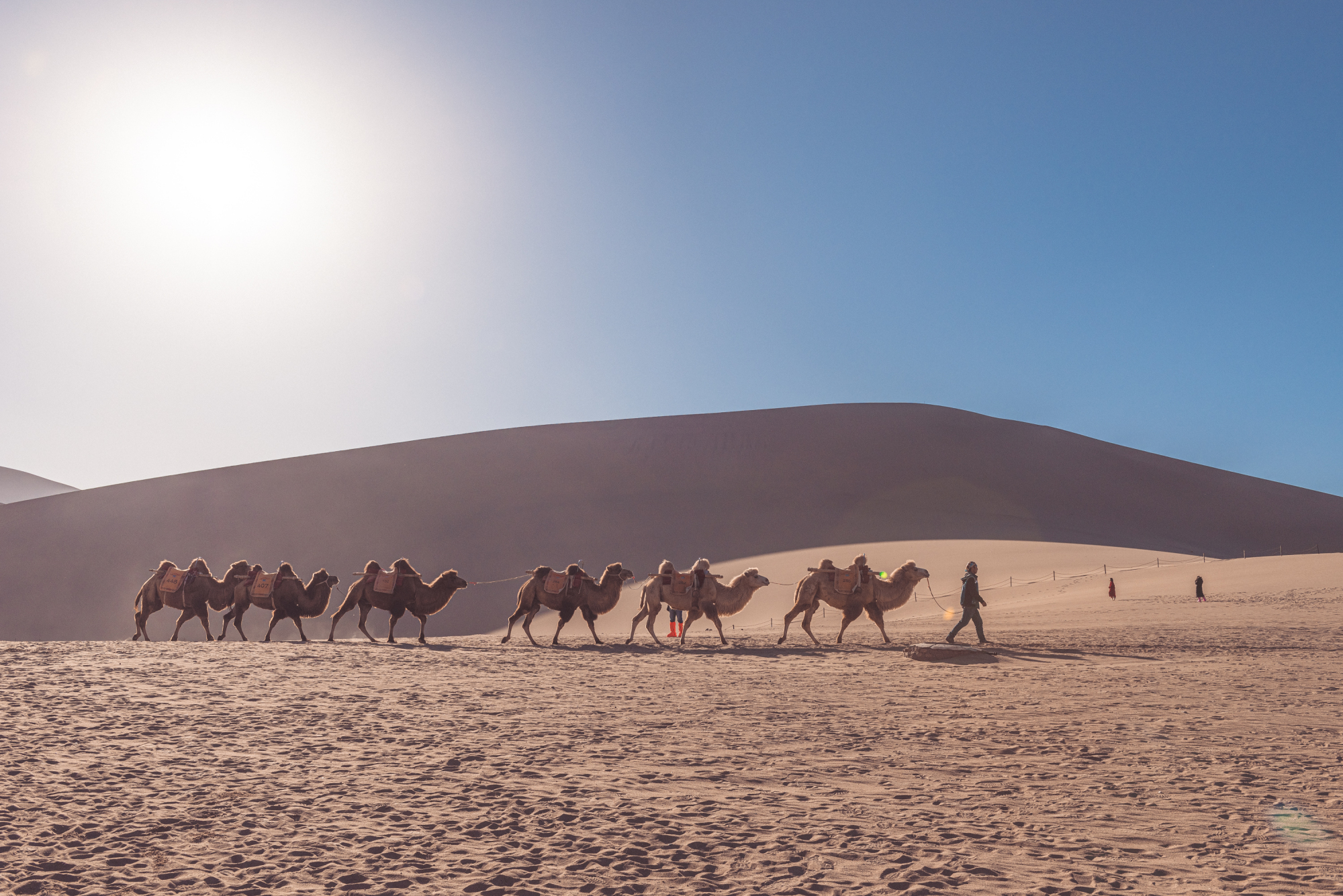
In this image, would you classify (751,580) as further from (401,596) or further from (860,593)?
(401,596)

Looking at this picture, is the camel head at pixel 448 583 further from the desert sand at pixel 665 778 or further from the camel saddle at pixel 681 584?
the desert sand at pixel 665 778

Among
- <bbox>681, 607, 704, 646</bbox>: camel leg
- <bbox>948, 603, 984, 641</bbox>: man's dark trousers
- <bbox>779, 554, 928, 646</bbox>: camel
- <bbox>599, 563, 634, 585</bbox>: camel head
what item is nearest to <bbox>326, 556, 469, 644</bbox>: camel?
<bbox>599, 563, 634, 585</bbox>: camel head

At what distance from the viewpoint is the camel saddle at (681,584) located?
18.8 meters

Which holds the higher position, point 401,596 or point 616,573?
point 616,573

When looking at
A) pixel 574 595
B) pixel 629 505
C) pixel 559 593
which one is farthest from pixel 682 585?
pixel 629 505

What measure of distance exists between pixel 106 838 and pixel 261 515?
50951 mm

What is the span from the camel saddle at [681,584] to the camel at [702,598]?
0.06 metres

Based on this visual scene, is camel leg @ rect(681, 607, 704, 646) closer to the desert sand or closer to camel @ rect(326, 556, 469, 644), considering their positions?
camel @ rect(326, 556, 469, 644)

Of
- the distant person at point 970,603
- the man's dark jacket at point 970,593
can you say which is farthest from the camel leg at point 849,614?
the man's dark jacket at point 970,593

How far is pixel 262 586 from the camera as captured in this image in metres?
19.5

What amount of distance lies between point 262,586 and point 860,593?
503 inches

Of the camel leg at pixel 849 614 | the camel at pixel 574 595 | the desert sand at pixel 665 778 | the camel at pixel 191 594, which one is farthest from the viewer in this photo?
the camel at pixel 191 594

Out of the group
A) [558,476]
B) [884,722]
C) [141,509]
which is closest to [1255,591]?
[884,722]

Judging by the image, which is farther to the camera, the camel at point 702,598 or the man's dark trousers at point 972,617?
the camel at point 702,598
